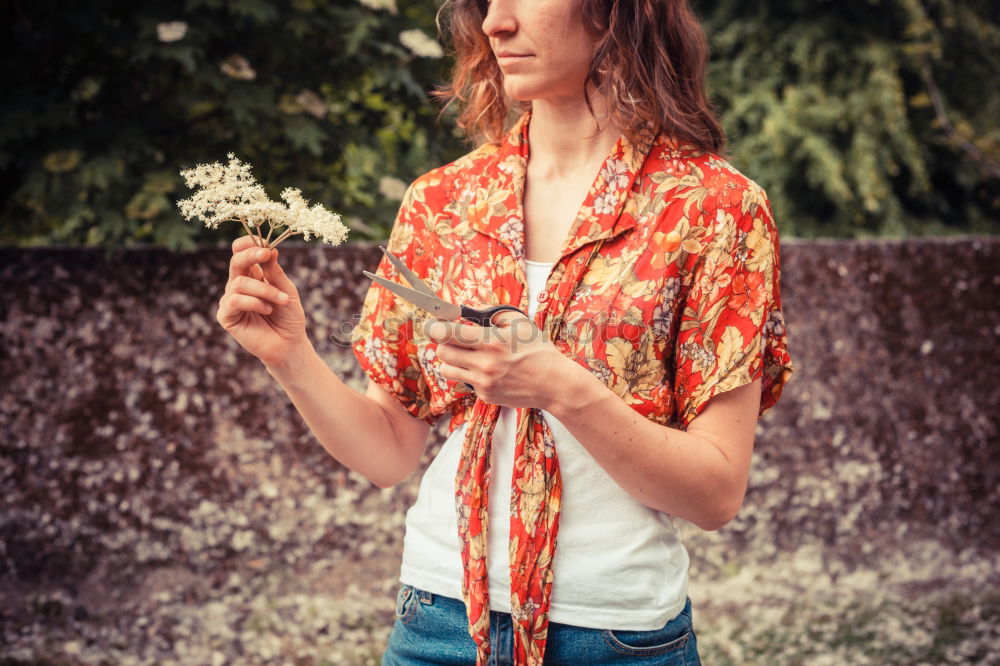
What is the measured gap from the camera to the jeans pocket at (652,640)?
1284 millimetres

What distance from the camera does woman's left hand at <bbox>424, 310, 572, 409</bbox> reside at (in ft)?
3.53

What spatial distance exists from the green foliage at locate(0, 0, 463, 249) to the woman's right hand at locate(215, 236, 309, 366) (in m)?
2.17

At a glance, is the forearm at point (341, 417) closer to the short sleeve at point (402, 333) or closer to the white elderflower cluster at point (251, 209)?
the short sleeve at point (402, 333)

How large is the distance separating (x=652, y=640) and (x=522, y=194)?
0.71 metres

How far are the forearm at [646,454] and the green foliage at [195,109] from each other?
97.4 inches

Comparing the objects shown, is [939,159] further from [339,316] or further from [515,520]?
[515,520]

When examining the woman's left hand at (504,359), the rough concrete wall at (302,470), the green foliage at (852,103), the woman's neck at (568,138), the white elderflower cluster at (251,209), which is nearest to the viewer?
the woman's left hand at (504,359)

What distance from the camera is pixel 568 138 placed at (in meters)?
1.47

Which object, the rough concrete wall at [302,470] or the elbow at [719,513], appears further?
the rough concrete wall at [302,470]

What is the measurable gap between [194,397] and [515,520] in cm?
291

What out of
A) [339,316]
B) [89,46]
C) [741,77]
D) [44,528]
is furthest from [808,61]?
[44,528]

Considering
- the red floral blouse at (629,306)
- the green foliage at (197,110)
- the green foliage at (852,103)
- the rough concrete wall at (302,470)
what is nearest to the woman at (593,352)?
the red floral blouse at (629,306)

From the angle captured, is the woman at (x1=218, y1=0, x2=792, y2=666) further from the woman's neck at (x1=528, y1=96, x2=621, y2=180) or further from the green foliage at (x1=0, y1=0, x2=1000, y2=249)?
the green foliage at (x1=0, y1=0, x2=1000, y2=249)

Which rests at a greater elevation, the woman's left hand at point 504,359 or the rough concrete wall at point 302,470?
the woman's left hand at point 504,359
